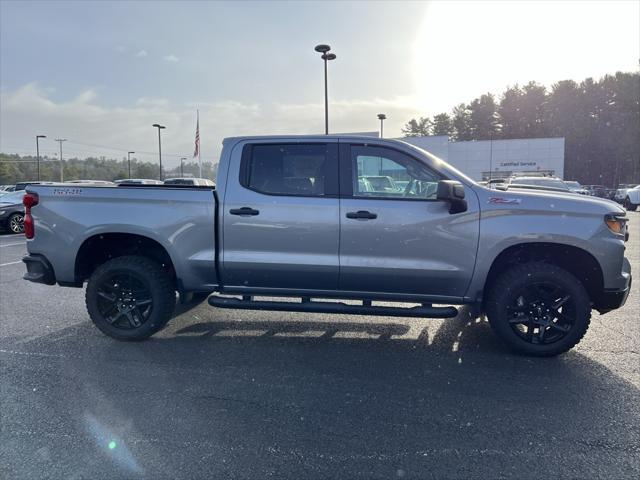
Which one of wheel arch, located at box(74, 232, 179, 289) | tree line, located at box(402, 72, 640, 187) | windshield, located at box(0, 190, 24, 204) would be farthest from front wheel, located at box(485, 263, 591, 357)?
tree line, located at box(402, 72, 640, 187)

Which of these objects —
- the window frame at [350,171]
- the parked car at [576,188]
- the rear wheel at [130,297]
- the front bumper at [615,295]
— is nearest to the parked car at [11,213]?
the rear wheel at [130,297]

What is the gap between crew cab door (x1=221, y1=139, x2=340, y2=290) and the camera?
14.4 feet

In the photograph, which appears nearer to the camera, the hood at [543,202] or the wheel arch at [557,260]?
the hood at [543,202]

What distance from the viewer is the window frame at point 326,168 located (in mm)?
4418

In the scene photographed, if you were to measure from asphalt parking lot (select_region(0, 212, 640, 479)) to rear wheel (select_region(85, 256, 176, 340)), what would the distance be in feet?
0.66

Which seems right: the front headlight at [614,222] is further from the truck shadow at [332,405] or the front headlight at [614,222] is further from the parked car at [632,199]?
the parked car at [632,199]

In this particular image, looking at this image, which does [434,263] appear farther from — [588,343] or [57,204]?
[57,204]

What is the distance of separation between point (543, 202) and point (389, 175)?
1414 mm

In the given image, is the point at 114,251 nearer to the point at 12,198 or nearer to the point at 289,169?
the point at 289,169

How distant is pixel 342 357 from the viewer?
173 inches

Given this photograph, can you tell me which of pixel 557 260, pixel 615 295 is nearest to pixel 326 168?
pixel 557 260

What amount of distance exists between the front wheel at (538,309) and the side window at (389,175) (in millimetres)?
1104

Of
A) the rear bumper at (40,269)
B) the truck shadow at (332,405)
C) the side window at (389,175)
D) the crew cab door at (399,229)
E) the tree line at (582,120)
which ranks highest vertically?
the tree line at (582,120)

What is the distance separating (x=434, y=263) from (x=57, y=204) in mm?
3826
